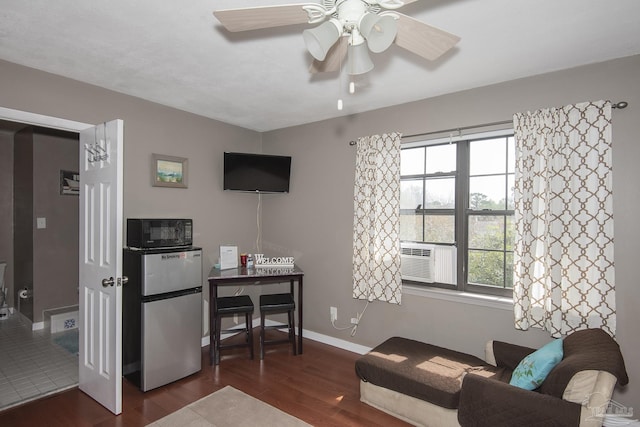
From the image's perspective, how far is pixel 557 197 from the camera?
98.0 inches

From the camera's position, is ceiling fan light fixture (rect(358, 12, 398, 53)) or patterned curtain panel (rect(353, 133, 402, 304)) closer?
ceiling fan light fixture (rect(358, 12, 398, 53))

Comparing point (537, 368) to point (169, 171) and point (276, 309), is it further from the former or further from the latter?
point (169, 171)

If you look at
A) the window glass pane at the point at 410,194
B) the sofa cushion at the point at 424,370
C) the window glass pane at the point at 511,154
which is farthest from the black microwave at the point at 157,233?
the window glass pane at the point at 511,154

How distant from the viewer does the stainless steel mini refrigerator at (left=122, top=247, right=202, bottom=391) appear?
2740 millimetres

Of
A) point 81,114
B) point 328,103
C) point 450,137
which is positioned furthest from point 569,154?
point 81,114

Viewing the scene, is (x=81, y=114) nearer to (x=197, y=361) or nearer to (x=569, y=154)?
(x=197, y=361)

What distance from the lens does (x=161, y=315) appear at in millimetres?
2816

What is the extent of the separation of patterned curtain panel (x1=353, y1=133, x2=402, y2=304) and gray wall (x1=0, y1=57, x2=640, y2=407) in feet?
0.50

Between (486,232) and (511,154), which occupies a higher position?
(511,154)

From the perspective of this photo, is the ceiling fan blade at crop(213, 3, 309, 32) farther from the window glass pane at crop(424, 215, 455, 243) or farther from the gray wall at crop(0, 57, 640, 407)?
the window glass pane at crop(424, 215, 455, 243)

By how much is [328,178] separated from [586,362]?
2.74 m

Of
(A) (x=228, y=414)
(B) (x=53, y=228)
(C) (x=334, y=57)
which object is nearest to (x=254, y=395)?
(A) (x=228, y=414)

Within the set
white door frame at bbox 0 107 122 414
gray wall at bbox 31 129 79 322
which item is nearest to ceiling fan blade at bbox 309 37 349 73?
white door frame at bbox 0 107 122 414

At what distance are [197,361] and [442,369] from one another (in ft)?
6.97
